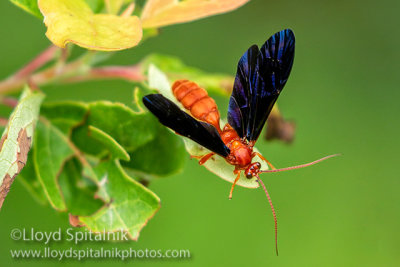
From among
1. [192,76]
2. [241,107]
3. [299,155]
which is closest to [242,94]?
[241,107]

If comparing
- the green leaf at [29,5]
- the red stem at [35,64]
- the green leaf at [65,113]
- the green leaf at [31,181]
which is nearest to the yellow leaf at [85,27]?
the green leaf at [29,5]

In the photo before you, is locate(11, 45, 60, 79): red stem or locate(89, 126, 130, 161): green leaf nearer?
locate(89, 126, 130, 161): green leaf

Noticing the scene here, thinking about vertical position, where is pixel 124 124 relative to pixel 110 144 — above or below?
above

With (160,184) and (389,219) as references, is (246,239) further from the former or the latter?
(389,219)

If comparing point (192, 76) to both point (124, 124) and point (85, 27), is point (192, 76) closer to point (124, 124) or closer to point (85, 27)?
point (124, 124)

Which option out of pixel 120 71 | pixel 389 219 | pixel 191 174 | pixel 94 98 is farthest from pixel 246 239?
pixel 120 71

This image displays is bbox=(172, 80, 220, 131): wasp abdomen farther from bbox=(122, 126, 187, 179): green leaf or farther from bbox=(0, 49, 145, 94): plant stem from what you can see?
bbox=(0, 49, 145, 94): plant stem

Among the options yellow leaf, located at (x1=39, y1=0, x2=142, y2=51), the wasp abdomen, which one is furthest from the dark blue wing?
yellow leaf, located at (x1=39, y1=0, x2=142, y2=51)

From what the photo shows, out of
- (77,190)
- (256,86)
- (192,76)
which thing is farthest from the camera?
(192,76)

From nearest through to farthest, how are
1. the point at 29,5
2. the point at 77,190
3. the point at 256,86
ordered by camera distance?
the point at 29,5 → the point at 77,190 → the point at 256,86
